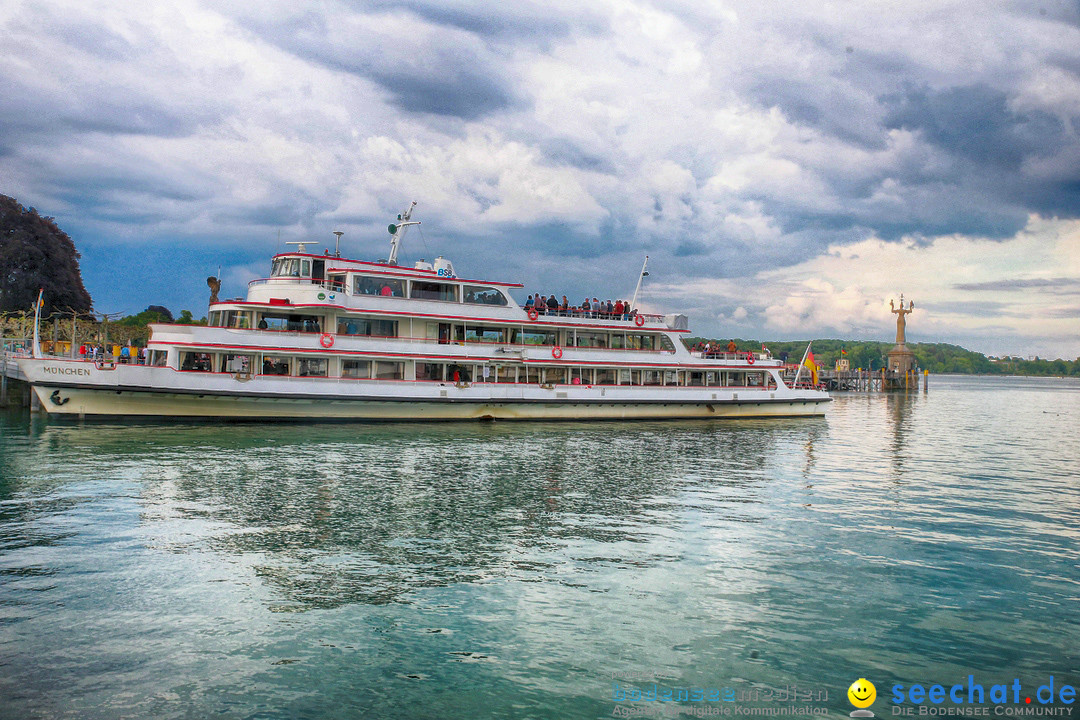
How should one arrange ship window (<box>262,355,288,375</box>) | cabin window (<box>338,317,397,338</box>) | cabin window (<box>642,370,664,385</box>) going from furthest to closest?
1. cabin window (<box>642,370,664,385</box>)
2. cabin window (<box>338,317,397,338</box>)
3. ship window (<box>262,355,288,375</box>)

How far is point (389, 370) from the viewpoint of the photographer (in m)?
A: 32.1

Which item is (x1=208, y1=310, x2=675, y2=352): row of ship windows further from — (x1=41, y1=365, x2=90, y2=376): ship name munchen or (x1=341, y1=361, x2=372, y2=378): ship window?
(x1=41, y1=365, x2=90, y2=376): ship name munchen

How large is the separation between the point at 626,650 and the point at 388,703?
9.31 feet

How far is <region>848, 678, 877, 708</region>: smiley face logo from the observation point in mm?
6941

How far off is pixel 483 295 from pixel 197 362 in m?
13.5

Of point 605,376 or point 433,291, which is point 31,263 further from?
point 605,376

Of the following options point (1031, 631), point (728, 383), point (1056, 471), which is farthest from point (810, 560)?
point (728, 383)

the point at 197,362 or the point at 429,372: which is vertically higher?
the point at 197,362

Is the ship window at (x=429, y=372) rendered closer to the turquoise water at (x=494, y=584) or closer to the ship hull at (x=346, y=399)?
the ship hull at (x=346, y=399)

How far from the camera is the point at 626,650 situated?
800 centimetres

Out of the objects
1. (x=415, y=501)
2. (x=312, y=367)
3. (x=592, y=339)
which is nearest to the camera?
(x=415, y=501)

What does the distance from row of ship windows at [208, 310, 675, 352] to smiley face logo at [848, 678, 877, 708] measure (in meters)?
27.3

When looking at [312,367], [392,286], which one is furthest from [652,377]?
[312,367]

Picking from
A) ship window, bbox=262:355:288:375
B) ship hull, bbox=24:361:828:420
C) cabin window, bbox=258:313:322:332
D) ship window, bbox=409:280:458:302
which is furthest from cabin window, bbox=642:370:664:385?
ship window, bbox=262:355:288:375
